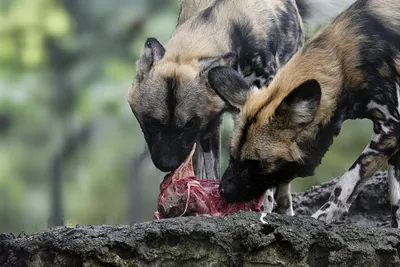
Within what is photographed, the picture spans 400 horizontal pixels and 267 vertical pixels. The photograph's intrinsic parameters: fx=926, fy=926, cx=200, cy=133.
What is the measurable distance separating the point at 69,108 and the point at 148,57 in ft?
18.3

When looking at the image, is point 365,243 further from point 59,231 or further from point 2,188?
point 2,188

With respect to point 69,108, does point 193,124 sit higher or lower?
lower

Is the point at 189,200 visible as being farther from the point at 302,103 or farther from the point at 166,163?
the point at 166,163

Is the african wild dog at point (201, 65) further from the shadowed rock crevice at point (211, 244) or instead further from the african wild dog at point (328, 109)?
the shadowed rock crevice at point (211, 244)

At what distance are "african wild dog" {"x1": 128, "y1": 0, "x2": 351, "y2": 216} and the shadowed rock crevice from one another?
61.7 inches

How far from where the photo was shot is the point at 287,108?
12.7 feet

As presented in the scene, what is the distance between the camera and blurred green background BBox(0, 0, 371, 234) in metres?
9.89

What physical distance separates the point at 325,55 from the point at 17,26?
258 inches

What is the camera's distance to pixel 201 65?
5121 mm

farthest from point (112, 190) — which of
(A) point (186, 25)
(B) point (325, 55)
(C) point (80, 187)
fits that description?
(B) point (325, 55)

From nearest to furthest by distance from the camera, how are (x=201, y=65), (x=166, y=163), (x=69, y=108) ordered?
(x=166, y=163)
(x=201, y=65)
(x=69, y=108)

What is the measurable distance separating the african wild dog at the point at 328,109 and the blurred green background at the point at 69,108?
521 cm

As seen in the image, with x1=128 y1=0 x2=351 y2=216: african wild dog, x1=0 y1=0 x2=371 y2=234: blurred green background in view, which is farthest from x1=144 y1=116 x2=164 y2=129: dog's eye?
x1=0 y1=0 x2=371 y2=234: blurred green background

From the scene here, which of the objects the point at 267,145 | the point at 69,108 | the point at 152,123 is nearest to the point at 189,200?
the point at 267,145
